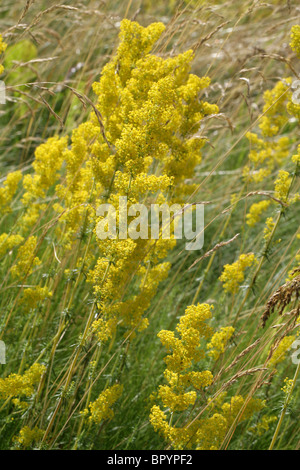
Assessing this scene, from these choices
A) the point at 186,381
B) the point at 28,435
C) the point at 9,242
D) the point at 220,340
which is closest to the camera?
the point at 186,381

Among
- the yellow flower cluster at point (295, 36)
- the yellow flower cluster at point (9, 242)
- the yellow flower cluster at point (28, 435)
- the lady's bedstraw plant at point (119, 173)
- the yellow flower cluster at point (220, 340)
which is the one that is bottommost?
the yellow flower cluster at point (28, 435)

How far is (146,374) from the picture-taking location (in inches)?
113

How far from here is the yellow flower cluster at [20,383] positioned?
207 centimetres

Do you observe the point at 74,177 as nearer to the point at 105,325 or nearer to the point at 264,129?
the point at 105,325

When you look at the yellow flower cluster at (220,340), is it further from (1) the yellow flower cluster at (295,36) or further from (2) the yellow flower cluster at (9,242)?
(1) the yellow flower cluster at (295,36)

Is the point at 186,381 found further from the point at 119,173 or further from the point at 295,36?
the point at 295,36

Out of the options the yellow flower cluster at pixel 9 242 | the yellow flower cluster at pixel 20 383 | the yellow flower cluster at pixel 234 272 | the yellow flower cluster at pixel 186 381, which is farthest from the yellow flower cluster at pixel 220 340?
the yellow flower cluster at pixel 9 242

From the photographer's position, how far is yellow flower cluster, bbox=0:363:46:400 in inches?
81.4

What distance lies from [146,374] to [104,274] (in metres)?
1.13

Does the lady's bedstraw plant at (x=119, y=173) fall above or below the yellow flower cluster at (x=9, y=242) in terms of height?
above

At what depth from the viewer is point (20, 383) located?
2.10 m

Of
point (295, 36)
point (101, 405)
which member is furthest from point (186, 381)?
point (295, 36)

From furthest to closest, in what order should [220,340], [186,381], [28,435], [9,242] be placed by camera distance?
1. [9,242]
2. [220,340]
3. [28,435]
4. [186,381]
